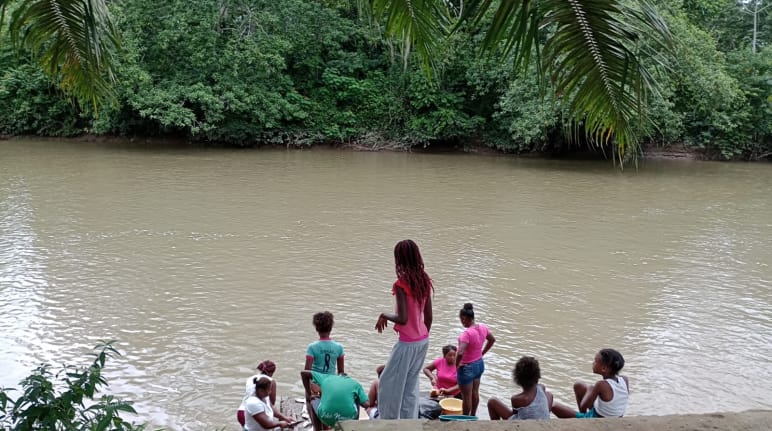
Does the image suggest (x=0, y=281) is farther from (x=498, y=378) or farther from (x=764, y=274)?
(x=764, y=274)

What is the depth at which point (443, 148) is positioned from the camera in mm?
27812

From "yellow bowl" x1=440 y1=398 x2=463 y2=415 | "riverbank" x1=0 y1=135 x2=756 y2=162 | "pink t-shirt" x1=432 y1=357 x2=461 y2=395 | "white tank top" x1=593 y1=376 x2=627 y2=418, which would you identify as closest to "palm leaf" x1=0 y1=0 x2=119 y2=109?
"yellow bowl" x1=440 y1=398 x2=463 y2=415

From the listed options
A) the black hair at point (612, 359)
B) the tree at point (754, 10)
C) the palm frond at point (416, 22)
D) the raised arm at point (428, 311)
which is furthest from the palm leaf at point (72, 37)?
the tree at point (754, 10)

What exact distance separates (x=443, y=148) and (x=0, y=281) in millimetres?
20538

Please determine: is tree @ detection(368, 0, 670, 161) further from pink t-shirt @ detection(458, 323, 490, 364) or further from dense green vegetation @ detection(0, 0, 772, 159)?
dense green vegetation @ detection(0, 0, 772, 159)

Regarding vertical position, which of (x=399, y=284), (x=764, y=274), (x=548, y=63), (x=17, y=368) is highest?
(x=548, y=63)

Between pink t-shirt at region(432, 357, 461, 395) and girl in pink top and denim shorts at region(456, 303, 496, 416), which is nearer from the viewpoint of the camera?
girl in pink top and denim shorts at region(456, 303, 496, 416)

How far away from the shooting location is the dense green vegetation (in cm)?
2311

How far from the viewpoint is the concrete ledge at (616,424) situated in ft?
7.89

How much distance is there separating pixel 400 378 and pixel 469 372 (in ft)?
4.74

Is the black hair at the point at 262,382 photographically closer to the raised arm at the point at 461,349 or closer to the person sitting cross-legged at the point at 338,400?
the person sitting cross-legged at the point at 338,400

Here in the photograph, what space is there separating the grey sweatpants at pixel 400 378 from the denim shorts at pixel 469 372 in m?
1.24

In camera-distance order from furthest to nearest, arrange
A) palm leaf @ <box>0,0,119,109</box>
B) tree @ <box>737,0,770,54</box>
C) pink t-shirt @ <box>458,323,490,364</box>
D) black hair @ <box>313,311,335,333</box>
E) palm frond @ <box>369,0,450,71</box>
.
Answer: tree @ <box>737,0,770,54</box>, pink t-shirt @ <box>458,323,490,364</box>, black hair @ <box>313,311,335,333</box>, palm leaf @ <box>0,0,119,109</box>, palm frond @ <box>369,0,450,71</box>

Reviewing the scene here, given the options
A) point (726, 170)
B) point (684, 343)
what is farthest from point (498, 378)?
point (726, 170)
